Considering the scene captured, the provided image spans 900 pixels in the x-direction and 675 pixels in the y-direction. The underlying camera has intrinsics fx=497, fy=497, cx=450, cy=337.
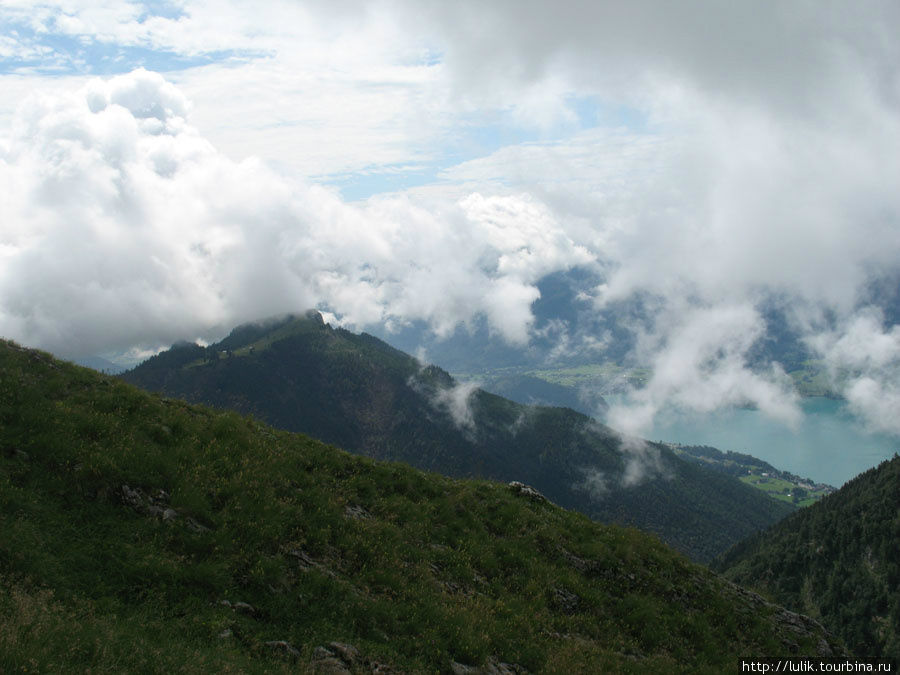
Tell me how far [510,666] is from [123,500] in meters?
11.0

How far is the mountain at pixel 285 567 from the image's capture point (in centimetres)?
1034

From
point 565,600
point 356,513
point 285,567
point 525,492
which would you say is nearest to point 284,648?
point 285,567

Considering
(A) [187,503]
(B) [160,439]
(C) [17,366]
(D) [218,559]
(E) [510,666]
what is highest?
(C) [17,366]

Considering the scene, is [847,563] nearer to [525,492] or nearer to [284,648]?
[525,492]

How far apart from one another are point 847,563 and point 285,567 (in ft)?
541

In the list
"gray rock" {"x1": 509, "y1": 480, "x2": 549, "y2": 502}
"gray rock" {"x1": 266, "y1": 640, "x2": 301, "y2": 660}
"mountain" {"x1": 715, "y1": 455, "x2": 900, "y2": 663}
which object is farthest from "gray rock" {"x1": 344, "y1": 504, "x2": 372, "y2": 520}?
"mountain" {"x1": 715, "y1": 455, "x2": 900, "y2": 663}

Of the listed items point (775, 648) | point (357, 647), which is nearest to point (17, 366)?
point (357, 647)

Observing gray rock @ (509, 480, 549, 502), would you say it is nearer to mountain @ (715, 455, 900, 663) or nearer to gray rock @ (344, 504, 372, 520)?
gray rock @ (344, 504, 372, 520)

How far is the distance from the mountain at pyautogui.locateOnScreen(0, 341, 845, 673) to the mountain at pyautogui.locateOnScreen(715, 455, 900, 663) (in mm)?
117890

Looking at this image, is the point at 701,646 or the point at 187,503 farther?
the point at 701,646

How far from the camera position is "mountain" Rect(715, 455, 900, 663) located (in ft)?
368

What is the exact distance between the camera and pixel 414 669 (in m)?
11.2

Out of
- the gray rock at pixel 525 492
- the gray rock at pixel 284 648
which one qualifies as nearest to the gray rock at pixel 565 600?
the gray rock at pixel 525 492

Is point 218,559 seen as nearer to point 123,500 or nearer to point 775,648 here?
point 123,500
